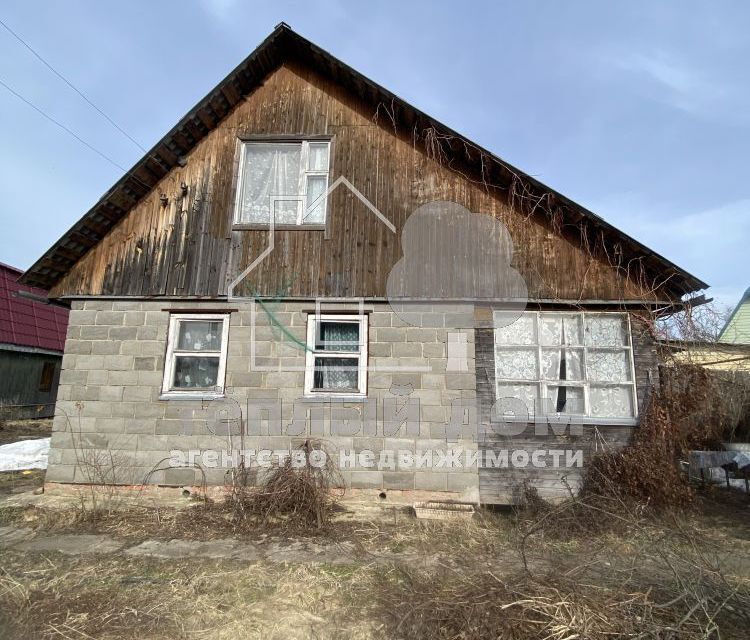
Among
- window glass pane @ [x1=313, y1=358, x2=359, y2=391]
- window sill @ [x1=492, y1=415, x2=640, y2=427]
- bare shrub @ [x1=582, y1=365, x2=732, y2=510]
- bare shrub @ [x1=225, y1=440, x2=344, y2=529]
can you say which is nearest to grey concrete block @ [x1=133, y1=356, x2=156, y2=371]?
bare shrub @ [x1=225, y1=440, x2=344, y2=529]

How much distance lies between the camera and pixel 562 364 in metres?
7.51

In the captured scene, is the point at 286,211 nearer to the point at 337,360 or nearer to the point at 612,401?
the point at 337,360

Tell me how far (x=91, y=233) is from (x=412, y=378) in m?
5.95

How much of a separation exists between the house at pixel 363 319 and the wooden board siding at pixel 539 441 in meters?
0.03

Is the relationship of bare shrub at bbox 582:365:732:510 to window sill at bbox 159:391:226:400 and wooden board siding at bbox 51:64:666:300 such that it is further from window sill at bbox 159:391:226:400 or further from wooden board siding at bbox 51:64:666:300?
window sill at bbox 159:391:226:400

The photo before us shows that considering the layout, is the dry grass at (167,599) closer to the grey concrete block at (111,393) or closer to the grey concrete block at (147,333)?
the grey concrete block at (111,393)

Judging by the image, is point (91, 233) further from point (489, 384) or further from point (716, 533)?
point (716, 533)

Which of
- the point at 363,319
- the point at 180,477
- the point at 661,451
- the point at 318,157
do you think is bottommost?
the point at 180,477

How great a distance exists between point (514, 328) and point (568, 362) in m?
1.02

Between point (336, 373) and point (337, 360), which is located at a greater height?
point (337, 360)

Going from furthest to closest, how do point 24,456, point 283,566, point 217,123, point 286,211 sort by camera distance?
point 24,456 < point 217,123 < point 286,211 < point 283,566

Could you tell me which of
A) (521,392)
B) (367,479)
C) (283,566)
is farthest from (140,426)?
(521,392)

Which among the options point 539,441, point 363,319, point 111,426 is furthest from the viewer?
point 363,319

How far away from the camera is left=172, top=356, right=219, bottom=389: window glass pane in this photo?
7621 mm
